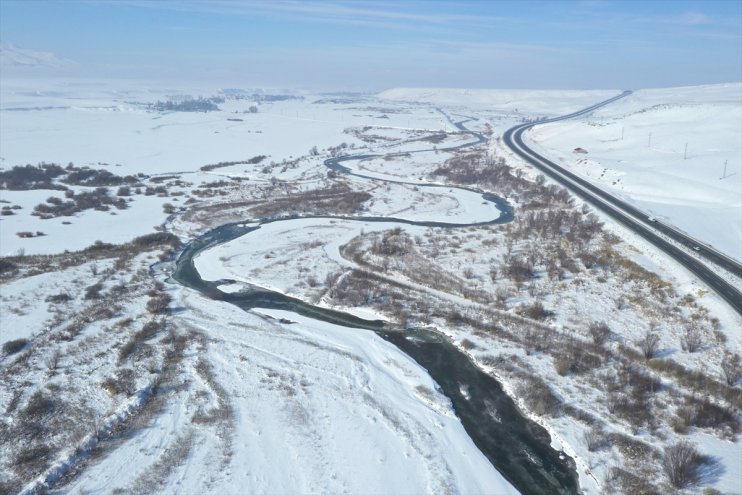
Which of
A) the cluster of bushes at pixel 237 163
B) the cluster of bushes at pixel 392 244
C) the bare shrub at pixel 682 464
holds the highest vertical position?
the cluster of bushes at pixel 237 163

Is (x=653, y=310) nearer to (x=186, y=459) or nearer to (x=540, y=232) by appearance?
(x=540, y=232)

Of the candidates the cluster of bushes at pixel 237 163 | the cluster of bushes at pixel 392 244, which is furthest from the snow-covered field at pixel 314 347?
the cluster of bushes at pixel 237 163

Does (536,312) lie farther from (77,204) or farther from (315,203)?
(77,204)

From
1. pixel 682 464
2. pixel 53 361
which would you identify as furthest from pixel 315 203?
pixel 682 464

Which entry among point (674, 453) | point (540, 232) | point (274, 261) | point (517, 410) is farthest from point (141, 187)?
point (674, 453)

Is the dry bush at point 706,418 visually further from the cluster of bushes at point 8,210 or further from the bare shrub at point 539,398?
the cluster of bushes at point 8,210

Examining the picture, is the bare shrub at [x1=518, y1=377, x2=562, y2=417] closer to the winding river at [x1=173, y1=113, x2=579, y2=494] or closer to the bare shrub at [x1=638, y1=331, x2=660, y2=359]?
the winding river at [x1=173, y1=113, x2=579, y2=494]
